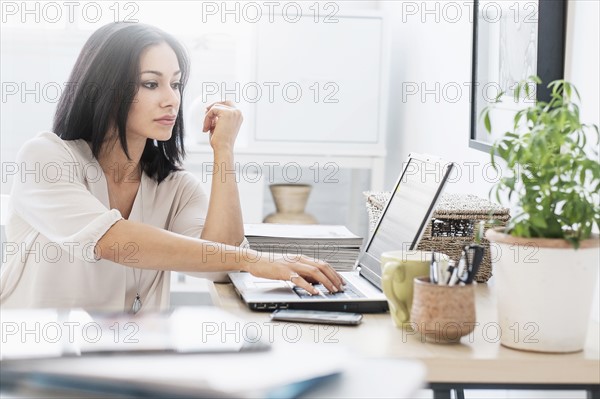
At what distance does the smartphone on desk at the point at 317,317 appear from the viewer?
4.13ft

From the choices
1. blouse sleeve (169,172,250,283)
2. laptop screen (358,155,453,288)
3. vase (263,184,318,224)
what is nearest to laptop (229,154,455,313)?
laptop screen (358,155,453,288)

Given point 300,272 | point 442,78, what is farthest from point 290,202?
point 300,272

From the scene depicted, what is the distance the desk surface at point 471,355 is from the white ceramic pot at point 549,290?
0.07 feet

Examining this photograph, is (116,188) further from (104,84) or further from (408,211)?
(408,211)

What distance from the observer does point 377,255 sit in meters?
1.56

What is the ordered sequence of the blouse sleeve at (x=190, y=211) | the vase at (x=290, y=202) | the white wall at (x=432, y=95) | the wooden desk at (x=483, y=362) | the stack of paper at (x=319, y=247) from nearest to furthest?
the wooden desk at (x=483, y=362), the stack of paper at (x=319, y=247), the blouse sleeve at (x=190, y=211), the white wall at (x=432, y=95), the vase at (x=290, y=202)

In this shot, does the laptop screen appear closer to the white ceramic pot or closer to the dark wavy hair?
the white ceramic pot

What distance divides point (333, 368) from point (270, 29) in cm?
233

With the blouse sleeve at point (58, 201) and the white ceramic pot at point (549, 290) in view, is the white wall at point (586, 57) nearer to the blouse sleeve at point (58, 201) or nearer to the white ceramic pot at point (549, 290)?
the white ceramic pot at point (549, 290)

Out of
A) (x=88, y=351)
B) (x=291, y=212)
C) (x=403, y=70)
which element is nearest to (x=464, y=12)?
(x=403, y=70)

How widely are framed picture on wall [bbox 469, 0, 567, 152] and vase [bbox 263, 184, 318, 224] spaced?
1.17 metres

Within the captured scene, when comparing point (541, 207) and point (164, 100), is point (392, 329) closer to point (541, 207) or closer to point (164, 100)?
point (541, 207)

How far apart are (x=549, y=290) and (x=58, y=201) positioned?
952mm

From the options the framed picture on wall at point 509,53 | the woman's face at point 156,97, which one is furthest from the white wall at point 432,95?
the woman's face at point 156,97
